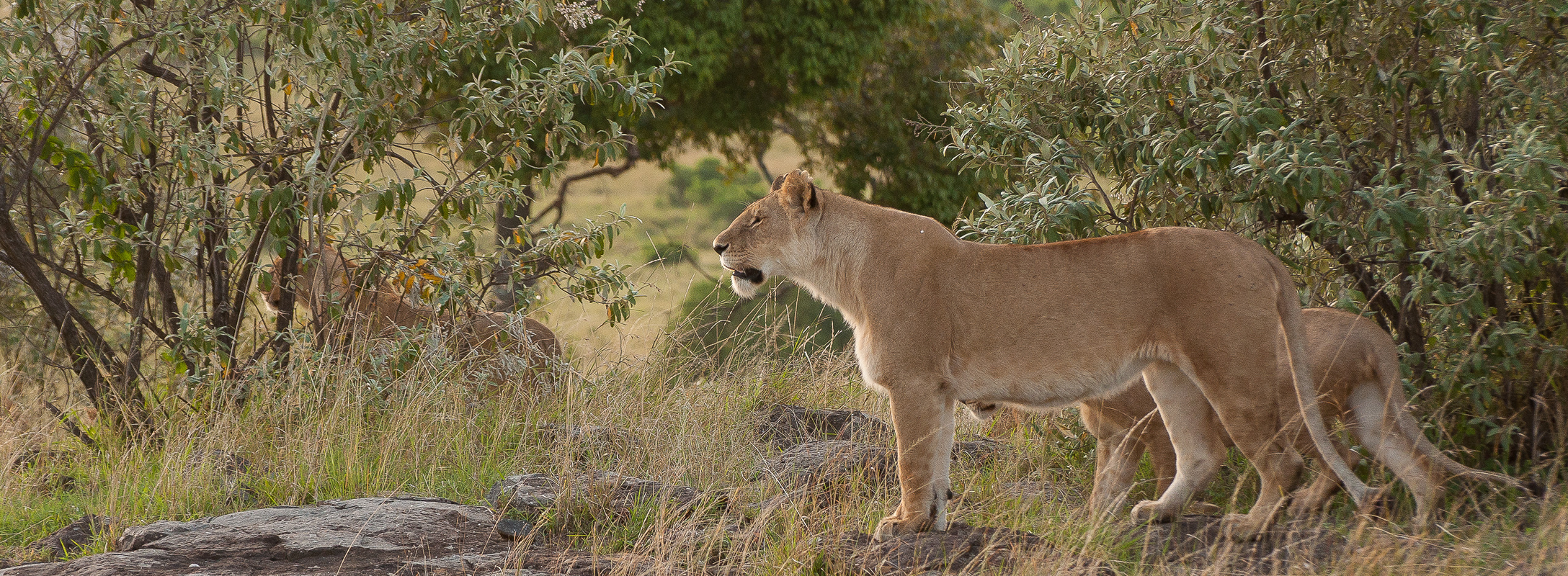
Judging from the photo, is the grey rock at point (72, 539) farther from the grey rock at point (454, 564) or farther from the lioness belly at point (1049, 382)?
the lioness belly at point (1049, 382)

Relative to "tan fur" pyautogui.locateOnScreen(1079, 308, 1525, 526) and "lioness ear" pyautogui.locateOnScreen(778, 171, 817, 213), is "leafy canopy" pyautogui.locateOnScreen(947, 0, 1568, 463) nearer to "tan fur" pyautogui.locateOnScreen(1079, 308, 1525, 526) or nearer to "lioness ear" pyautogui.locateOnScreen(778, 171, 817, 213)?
"tan fur" pyautogui.locateOnScreen(1079, 308, 1525, 526)

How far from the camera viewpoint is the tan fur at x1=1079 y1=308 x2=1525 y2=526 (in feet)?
16.8

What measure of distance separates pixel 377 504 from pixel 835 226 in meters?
2.18

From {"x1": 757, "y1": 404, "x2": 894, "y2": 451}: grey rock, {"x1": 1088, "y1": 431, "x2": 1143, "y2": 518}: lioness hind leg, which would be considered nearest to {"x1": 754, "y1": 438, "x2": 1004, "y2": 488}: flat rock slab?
{"x1": 757, "y1": 404, "x2": 894, "y2": 451}: grey rock

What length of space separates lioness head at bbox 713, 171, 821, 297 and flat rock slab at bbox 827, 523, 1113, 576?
1233mm

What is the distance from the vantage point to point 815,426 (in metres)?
6.91

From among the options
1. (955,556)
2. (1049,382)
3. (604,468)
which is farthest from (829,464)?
(955,556)

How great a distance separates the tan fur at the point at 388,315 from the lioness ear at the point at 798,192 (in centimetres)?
233

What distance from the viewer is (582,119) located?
15305mm

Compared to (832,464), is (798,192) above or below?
above

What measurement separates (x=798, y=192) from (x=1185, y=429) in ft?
6.13

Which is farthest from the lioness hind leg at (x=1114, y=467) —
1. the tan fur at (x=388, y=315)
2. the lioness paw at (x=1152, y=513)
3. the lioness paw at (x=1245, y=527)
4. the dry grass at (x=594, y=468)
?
the tan fur at (x=388, y=315)

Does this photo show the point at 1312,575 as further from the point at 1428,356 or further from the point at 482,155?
the point at 482,155

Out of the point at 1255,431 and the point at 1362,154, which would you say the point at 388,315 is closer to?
the point at 1255,431
